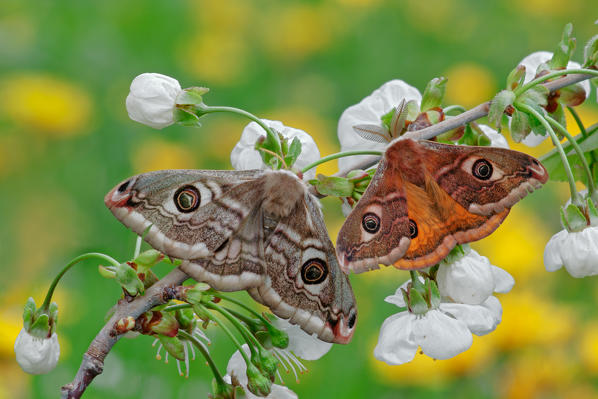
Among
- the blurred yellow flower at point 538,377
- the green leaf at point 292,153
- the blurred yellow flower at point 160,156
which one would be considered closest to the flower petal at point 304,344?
the green leaf at point 292,153

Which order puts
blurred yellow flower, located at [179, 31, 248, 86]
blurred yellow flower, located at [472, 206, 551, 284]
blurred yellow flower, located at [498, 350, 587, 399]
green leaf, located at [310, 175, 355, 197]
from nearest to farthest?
green leaf, located at [310, 175, 355, 197]
blurred yellow flower, located at [498, 350, 587, 399]
blurred yellow flower, located at [472, 206, 551, 284]
blurred yellow flower, located at [179, 31, 248, 86]

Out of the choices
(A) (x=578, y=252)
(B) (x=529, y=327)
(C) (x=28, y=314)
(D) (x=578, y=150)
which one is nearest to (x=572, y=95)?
(D) (x=578, y=150)

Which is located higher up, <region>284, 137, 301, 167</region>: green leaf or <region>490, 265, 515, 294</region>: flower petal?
<region>284, 137, 301, 167</region>: green leaf

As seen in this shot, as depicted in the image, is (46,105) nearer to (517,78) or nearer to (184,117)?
(184,117)

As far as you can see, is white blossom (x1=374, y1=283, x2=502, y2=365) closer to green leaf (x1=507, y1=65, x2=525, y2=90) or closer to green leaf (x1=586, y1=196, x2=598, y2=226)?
green leaf (x1=586, y1=196, x2=598, y2=226)

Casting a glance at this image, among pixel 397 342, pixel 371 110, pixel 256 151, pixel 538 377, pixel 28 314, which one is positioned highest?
pixel 371 110

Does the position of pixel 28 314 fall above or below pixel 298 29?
below

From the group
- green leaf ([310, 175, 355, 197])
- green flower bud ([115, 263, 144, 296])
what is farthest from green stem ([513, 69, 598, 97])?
green flower bud ([115, 263, 144, 296])
